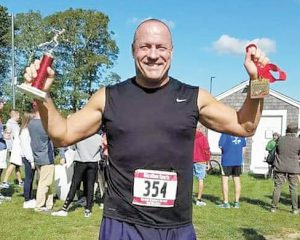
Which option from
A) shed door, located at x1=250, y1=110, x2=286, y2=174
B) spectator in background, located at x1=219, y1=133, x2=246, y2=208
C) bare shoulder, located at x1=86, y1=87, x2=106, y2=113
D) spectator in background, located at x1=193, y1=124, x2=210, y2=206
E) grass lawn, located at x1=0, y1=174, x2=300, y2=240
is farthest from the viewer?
shed door, located at x1=250, y1=110, x2=286, y2=174

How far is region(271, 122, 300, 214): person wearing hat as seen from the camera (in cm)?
910

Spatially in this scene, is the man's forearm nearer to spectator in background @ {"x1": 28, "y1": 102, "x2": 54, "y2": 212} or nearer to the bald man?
the bald man

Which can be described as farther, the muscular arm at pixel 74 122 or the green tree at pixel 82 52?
the green tree at pixel 82 52

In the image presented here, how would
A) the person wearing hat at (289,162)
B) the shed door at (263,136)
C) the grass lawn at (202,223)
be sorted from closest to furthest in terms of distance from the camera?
the grass lawn at (202,223) → the person wearing hat at (289,162) → the shed door at (263,136)

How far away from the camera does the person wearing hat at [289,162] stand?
358 inches

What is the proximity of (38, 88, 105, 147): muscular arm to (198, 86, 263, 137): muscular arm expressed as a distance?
56cm

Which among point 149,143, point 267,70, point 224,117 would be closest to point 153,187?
point 149,143

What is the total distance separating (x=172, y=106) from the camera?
2.55m

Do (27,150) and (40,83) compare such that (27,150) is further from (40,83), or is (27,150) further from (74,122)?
(40,83)

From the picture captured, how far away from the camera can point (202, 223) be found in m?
7.89

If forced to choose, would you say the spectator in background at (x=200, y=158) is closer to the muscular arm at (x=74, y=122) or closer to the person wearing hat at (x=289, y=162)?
the person wearing hat at (x=289, y=162)

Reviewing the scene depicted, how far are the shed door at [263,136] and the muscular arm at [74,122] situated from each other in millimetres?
16803

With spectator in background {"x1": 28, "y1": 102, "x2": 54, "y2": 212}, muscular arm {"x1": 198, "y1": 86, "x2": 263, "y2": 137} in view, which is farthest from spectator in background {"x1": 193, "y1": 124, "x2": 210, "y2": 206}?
muscular arm {"x1": 198, "y1": 86, "x2": 263, "y2": 137}

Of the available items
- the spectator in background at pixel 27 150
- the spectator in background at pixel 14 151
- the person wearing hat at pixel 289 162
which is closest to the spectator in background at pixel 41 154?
the spectator in background at pixel 27 150
